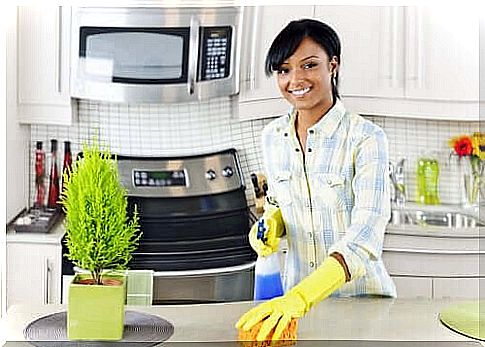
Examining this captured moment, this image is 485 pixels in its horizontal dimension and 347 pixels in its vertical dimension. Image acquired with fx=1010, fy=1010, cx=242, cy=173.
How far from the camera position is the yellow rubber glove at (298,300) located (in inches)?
77.7

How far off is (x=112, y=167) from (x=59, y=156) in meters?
0.11

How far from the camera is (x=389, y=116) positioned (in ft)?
6.61

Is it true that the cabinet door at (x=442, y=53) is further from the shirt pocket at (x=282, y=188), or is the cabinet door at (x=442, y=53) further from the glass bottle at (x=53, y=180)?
the glass bottle at (x=53, y=180)

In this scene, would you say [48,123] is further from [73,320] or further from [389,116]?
[389,116]

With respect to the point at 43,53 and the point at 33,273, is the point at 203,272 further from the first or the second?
the point at 43,53

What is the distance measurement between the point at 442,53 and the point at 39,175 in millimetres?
842

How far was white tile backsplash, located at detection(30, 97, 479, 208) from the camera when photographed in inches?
79.2

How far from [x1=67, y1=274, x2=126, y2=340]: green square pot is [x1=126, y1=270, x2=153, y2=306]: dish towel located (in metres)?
0.05

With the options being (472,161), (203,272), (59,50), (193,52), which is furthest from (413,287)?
(59,50)

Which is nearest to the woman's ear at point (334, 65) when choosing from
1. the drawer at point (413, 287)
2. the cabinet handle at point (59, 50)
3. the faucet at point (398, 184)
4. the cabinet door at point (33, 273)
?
the faucet at point (398, 184)

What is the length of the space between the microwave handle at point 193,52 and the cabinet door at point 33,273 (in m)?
0.42

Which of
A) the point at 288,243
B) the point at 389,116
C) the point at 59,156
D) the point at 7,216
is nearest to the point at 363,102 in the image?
the point at 389,116

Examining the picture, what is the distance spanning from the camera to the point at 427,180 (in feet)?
6.69

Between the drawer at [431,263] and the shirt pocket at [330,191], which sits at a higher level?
the shirt pocket at [330,191]
